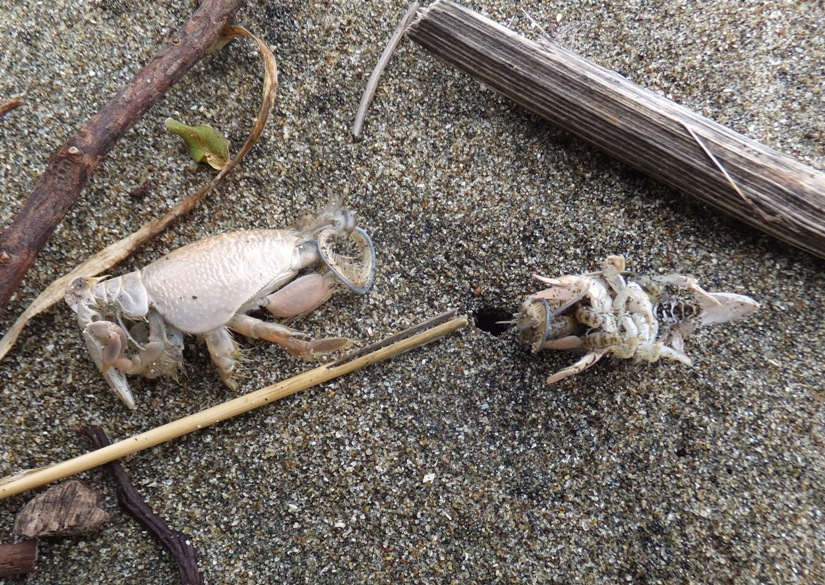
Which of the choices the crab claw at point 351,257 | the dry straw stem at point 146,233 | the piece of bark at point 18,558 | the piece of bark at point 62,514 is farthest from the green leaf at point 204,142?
the piece of bark at point 18,558

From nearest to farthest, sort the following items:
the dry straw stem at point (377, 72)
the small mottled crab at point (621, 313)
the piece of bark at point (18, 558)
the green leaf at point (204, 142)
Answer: the piece of bark at point (18, 558), the small mottled crab at point (621, 313), the green leaf at point (204, 142), the dry straw stem at point (377, 72)

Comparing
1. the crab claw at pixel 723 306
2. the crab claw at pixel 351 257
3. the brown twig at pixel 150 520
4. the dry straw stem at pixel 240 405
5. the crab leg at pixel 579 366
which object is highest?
the crab claw at pixel 723 306

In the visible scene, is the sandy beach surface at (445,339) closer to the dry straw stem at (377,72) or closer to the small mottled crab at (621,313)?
the dry straw stem at (377,72)

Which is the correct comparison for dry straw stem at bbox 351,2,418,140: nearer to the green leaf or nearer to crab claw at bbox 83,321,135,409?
the green leaf

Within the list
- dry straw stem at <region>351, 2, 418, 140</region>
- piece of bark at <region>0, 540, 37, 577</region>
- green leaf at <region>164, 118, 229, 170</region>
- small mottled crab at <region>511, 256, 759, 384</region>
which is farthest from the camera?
dry straw stem at <region>351, 2, 418, 140</region>

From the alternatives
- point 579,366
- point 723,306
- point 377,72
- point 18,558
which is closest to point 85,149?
point 377,72

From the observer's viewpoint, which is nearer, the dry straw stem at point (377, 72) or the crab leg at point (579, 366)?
the crab leg at point (579, 366)

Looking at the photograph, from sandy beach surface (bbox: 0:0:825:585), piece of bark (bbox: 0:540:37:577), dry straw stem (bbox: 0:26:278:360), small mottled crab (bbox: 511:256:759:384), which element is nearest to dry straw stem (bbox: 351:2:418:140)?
sandy beach surface (bbox: 0:0:825:585)
